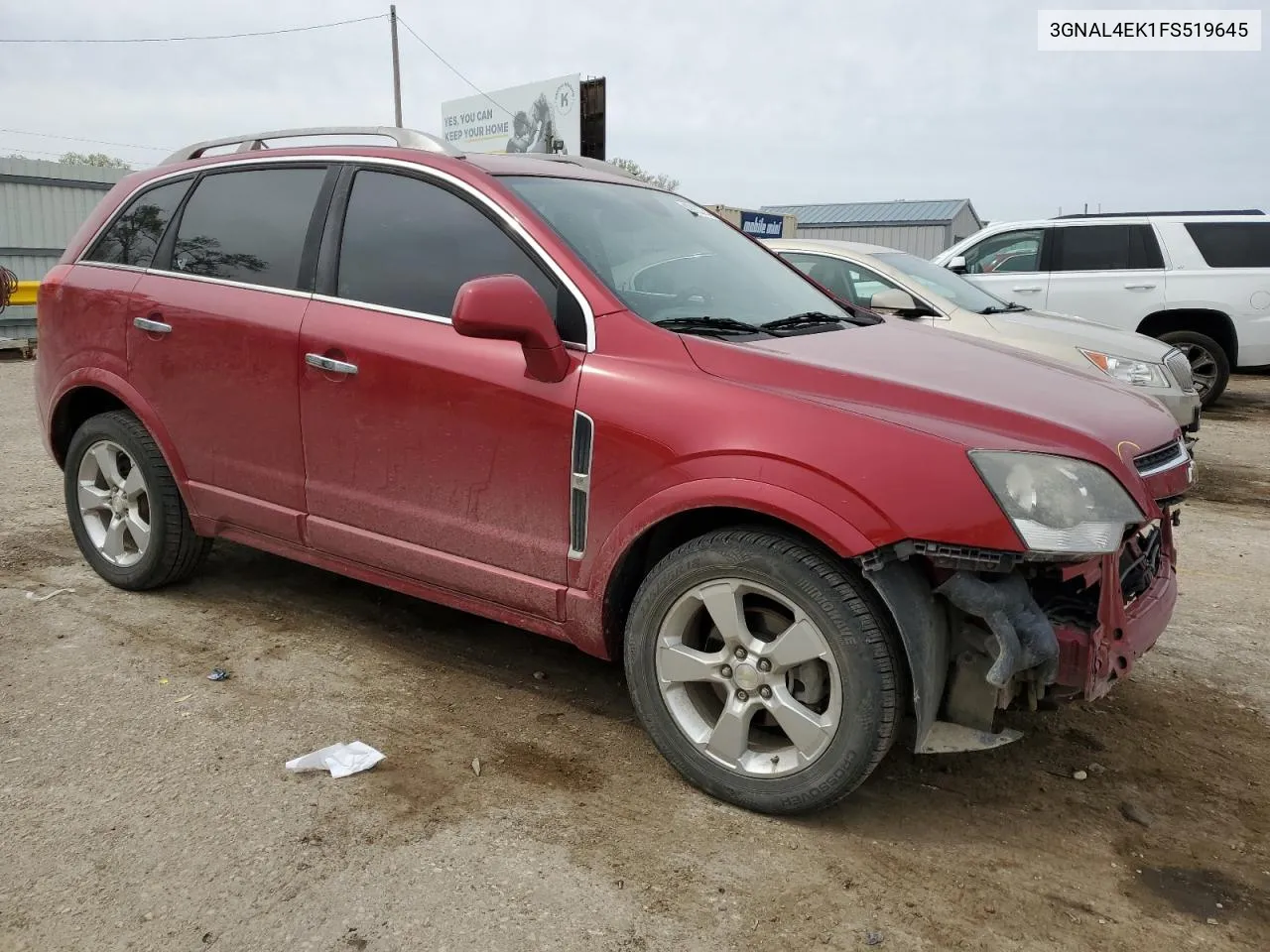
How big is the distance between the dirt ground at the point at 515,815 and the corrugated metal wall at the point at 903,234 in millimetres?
37973

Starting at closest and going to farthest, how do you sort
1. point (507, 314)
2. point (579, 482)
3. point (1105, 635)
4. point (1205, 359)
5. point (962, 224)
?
1. point (1105, 635)
2. point (507, 314)
3. point (579, 482)
4. point (1205, 359)
5. point (962, 224)

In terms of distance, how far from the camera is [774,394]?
8.95 feet

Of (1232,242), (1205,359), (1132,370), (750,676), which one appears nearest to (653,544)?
(750,676)

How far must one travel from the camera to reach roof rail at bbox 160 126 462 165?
3596mm

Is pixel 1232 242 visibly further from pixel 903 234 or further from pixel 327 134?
pixel 903 234

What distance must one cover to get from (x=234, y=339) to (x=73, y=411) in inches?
52.2

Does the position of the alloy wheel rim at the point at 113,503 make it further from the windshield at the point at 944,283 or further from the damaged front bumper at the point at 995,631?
the windshield at the point at 944,283

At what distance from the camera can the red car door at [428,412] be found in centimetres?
309

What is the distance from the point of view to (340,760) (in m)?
3.07

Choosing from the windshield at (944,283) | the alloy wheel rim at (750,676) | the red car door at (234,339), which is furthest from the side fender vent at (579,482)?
the windshield at (944,283)

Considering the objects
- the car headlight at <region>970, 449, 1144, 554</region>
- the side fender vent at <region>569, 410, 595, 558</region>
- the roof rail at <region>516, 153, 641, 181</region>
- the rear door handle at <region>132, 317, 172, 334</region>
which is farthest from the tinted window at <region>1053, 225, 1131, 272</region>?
the rear door handle at <region>132, 317, 172, 334</region>

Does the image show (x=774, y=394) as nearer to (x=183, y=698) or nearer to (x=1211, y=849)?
(x=1211, y=849)

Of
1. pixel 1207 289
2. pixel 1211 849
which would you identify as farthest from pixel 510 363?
pixel 1207 289

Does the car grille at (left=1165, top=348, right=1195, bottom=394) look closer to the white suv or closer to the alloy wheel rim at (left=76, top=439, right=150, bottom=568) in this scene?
the white suv
